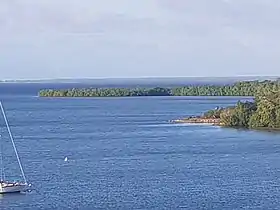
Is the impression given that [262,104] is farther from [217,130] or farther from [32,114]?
[32,114]

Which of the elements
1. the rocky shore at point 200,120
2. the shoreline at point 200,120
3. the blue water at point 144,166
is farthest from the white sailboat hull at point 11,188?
the rocky shore at point 200,120

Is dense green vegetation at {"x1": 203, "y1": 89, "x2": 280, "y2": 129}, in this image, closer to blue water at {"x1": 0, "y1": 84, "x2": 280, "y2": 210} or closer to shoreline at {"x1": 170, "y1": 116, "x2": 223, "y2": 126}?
shoreline at {"x1": 170, "y1": 116, "x2": 223, "y2": 126}

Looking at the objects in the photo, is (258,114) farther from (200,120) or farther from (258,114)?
(200,120)

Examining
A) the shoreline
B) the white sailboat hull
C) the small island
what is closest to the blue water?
the white sailboat hull

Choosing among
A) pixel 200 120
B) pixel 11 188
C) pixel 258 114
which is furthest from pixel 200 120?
pixel 11 188

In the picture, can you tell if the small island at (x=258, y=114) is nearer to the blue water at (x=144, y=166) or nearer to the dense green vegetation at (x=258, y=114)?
the dense green vegetation at (x=258, y=114)

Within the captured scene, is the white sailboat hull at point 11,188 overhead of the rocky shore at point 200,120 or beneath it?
overhead
